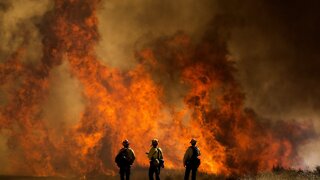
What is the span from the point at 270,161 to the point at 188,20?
15.2 meters

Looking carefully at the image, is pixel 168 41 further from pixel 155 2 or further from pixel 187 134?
pixel 187 134

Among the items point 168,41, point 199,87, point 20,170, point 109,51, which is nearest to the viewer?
point 199,87

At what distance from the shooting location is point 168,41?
39.1 meters

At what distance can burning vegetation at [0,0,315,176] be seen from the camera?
110 ft

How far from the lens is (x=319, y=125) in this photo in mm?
41125

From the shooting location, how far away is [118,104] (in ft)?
119

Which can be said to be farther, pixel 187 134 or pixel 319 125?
pixel 319 125

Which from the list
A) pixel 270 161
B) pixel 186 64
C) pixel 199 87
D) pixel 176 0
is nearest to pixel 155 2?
pixel 176 0

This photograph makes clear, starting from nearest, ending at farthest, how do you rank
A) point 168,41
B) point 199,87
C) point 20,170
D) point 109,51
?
point 199,87, point 20,170, point 168,41, point 109,51

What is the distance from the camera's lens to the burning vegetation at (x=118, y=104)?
33.7 metres

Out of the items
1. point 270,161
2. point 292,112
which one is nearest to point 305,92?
point 292,112

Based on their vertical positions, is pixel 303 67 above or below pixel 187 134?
above

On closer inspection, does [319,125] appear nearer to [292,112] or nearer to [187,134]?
[292,112]

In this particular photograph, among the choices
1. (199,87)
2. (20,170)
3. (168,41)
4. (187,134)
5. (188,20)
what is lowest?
(20,170)
